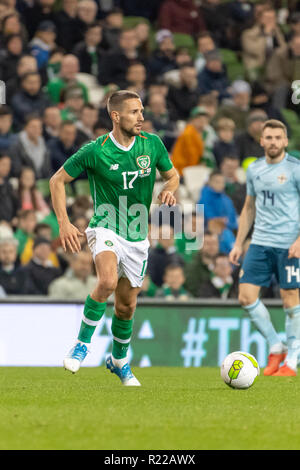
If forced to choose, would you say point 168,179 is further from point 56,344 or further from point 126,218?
point 56,344

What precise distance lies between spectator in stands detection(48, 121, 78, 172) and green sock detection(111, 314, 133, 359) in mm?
7721

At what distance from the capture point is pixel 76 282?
43.9 feet

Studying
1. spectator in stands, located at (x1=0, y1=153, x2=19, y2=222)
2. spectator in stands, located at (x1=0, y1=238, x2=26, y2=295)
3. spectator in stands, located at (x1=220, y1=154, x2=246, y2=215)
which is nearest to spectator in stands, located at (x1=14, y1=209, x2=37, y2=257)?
spectator in stands, located at (x1=0, y1=153, x2=19, y2=222)

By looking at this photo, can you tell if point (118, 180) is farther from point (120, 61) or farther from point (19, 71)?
point (120, 61)

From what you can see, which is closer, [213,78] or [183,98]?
[183,98]

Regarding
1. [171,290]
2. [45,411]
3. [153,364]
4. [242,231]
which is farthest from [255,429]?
[171,290]

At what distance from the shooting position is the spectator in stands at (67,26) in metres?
18.5

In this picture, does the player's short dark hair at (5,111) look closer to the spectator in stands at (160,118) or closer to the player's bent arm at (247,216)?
the spectator in stands at (160,118)

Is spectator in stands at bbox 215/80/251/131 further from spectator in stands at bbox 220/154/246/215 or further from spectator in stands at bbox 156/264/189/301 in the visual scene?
spectator in stands at bbox 156/264/189/301

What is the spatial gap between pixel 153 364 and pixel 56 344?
1.22 m

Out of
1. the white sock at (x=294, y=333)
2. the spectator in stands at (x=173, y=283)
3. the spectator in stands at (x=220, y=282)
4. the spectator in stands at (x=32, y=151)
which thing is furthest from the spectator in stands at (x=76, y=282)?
the white sock at (x=294, y=333)

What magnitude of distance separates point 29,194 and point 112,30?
15.8ft

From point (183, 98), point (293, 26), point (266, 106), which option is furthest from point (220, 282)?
point (293, 26)

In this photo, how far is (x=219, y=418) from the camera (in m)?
6.34
